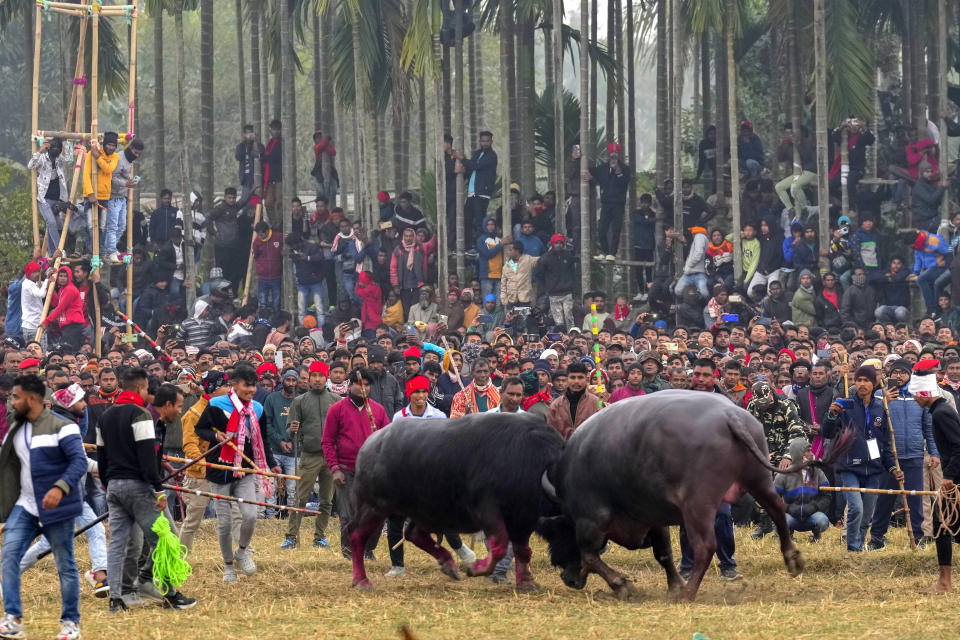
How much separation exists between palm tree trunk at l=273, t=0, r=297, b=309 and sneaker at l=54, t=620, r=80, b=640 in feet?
61.5

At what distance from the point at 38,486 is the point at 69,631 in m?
0.93

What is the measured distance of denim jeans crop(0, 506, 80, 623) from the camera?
9797mm

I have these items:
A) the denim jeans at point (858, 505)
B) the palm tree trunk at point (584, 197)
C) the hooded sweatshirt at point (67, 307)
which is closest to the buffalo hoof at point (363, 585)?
the denim jeans at point (858, 505)

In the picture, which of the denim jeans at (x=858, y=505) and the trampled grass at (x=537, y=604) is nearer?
the trampled grass at (x=537, y=604)

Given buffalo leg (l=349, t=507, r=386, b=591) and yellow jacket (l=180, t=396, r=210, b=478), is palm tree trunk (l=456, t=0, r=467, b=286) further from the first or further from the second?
buffalo leg (l=349, t=507, r=386, b=591)

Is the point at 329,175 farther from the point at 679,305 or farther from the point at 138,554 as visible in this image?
the point at 138,554

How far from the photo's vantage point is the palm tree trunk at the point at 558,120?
27.2 meters

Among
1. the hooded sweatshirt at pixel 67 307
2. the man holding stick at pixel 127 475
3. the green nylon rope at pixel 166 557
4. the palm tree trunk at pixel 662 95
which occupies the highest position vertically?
the palm tree trunk at pixel 662 95

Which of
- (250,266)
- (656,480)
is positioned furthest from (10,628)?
(250,266)

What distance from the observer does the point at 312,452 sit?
15219 millimetres

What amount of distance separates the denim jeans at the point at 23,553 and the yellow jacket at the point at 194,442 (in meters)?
2.99

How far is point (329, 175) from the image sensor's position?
3036cm

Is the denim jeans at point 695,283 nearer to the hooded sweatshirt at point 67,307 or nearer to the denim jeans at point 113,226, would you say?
the denim jeans at point 113,226

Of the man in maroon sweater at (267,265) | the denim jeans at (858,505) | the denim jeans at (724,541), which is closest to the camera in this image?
the denim jeans at (724,541)
